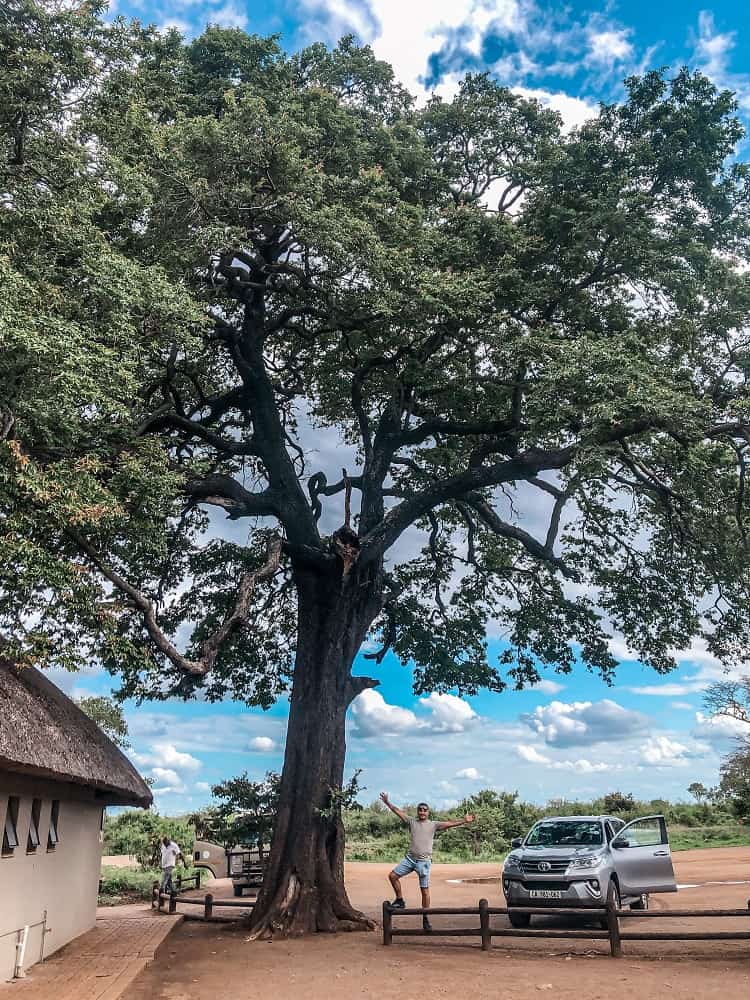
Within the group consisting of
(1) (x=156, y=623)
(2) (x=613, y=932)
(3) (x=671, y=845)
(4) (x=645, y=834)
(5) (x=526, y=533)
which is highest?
(5) (x=526, y=533)

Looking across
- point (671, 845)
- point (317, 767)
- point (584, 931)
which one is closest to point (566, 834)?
point (584, 931)

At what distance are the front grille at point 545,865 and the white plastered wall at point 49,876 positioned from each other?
736cm

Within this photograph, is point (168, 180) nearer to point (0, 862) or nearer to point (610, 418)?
point (610, 418)

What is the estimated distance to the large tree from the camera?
1092 cm

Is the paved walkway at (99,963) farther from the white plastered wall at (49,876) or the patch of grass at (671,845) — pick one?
the patch of grass at (671,845)

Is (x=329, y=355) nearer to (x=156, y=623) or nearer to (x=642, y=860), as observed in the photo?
(x=156, y=623)

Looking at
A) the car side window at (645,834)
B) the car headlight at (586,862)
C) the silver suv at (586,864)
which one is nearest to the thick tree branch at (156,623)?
the silver suv at (586,864)

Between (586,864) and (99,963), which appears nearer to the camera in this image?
(99,963)

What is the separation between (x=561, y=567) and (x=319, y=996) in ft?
36.5

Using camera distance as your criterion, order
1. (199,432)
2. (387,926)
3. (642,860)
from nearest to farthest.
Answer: (387,926) < (642,860) < (199,432)

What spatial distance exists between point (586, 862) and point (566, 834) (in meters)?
1.55

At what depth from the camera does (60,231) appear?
10.6 meters

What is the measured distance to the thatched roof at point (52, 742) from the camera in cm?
949

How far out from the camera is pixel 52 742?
10789 mm
